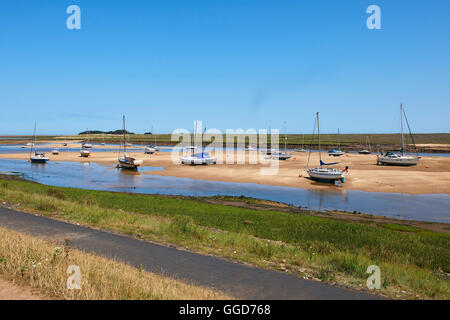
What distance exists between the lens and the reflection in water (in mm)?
29520

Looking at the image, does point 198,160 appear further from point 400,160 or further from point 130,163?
point 400,160

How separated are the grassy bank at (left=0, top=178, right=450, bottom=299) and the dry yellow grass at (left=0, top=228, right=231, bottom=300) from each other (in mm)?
3816

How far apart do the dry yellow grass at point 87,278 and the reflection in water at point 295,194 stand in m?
23.7

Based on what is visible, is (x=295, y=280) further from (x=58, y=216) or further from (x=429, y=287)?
(x=58, y=216)

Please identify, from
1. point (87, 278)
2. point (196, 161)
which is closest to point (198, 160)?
point (196, 161)

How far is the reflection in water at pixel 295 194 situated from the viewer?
96.9 ft

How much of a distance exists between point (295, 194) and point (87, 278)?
3199 cm

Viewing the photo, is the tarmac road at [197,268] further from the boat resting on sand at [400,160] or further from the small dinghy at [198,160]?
the boat resting on sand at [400,160]

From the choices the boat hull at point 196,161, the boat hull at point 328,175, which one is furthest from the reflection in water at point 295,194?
the boat hull at point 196,161

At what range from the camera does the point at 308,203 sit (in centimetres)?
3231

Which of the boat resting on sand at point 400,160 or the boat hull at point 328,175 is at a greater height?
the boat resting on sand at point 400,160

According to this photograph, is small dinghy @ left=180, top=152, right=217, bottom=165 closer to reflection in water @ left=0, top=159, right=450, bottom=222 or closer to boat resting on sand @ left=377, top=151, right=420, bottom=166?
reflection in water @ left=0, top=159, right=450, bottom=222

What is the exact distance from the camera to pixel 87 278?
7789 millimetres
